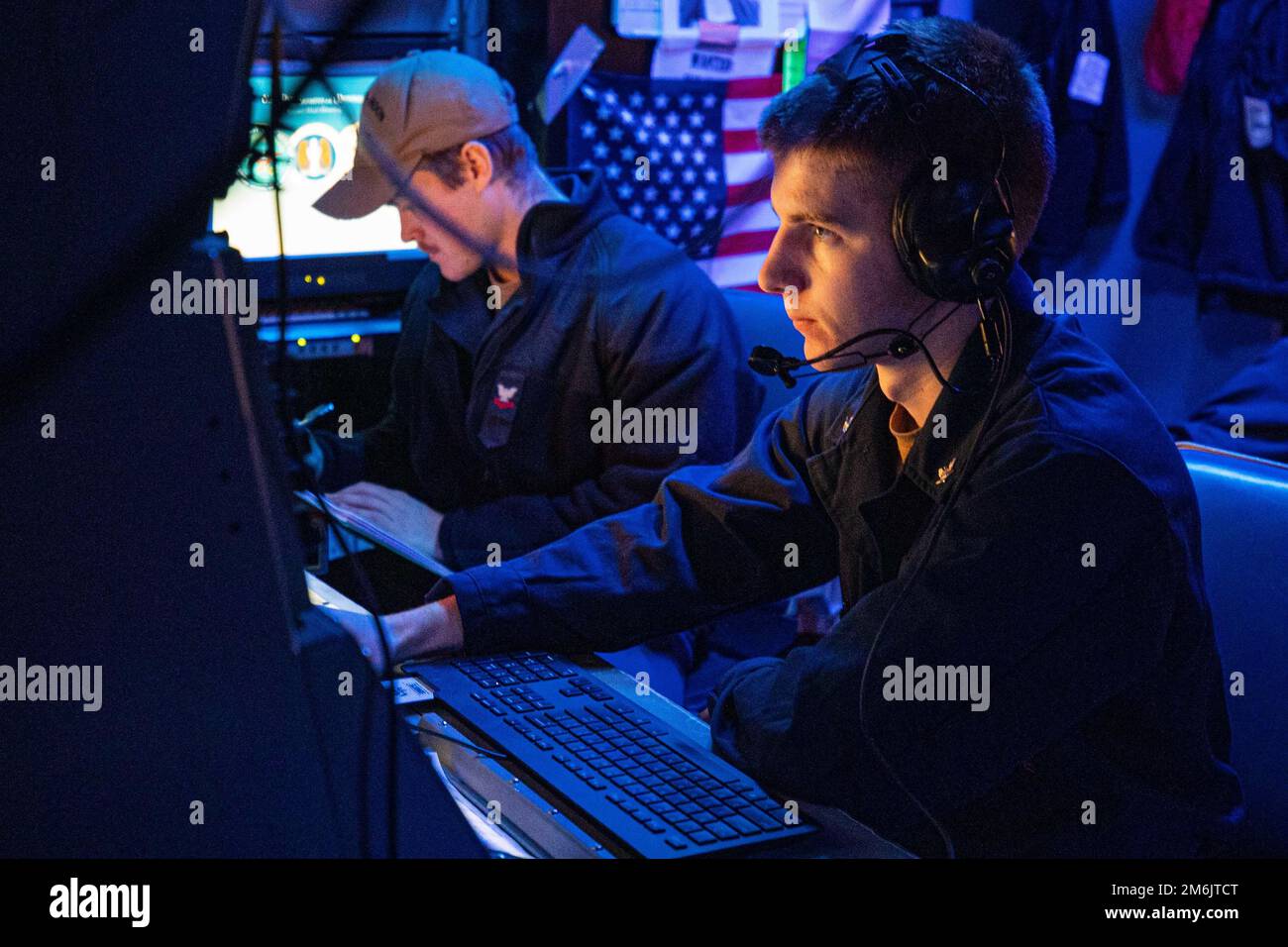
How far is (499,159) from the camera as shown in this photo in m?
2.06

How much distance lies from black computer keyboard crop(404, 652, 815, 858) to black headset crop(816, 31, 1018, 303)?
0.43 meters

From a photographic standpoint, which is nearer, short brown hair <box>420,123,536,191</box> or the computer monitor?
short brown hair <box>420,123,536,191</box>

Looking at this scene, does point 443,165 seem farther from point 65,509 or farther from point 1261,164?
point 1261,164

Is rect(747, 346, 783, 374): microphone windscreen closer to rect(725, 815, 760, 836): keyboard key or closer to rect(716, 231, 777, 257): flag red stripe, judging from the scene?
rect(725, 815, 760, 836): keyboard key

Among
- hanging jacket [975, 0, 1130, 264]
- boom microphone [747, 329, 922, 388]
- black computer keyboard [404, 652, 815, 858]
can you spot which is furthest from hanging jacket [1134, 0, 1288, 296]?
black computer keyboard [404, 652, 815, 858]

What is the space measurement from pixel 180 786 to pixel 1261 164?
11.7ft

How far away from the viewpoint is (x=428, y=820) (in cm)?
82

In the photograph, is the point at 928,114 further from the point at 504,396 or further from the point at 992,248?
the point at 504,396

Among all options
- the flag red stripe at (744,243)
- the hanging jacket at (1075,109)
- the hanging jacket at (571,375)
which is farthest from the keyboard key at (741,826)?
the hanging jacket at (1075,109)

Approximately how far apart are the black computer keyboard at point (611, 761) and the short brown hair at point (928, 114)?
0.50 m

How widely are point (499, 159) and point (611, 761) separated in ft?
4.15

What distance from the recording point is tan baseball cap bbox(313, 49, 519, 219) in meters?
2.02

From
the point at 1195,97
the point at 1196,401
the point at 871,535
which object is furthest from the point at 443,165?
the point at 1196,401

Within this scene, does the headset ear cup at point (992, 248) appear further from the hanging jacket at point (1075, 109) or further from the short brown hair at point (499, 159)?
the hanging jacket at point (1075, 109)
